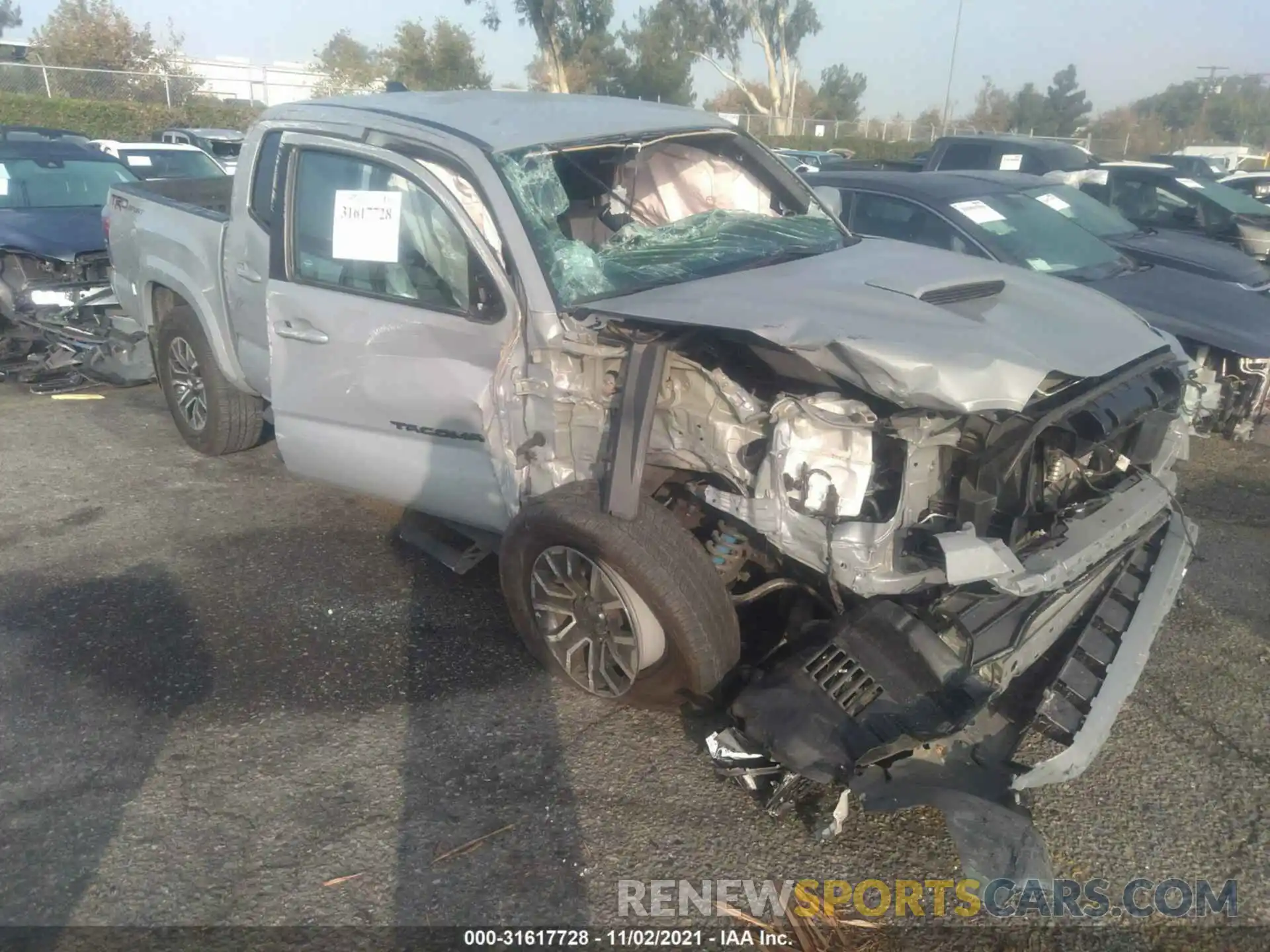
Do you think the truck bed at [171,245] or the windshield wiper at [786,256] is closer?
the windshield wiper at [786,256]

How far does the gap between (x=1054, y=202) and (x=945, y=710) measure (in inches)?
214

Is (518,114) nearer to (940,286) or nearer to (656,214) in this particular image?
(656,214)

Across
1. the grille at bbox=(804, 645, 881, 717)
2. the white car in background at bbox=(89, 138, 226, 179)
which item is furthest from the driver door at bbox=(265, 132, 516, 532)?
the white car in background at bbox=(89, 138, 226, 179)

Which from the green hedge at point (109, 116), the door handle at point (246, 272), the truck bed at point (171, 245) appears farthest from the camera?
the green hedge at point (109, 116)

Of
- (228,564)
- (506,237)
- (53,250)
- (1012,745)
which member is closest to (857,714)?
(1012,745)

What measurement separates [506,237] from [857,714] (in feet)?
6.62

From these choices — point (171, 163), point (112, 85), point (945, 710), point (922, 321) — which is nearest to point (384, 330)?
point (922, 321)

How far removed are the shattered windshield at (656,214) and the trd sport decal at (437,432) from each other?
2.18 feet

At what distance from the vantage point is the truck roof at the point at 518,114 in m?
3.88

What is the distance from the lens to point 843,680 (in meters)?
2.88

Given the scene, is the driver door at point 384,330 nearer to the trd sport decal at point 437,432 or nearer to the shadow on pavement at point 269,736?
the trd sport decal at point 437,432

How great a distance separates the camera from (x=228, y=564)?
15.5 feet

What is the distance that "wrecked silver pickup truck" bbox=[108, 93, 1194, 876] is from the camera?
2.82m

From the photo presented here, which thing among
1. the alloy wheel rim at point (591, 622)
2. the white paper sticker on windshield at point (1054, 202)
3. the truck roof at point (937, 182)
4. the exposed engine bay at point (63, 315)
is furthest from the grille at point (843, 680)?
the exposed engine bay at point (63, 315)
